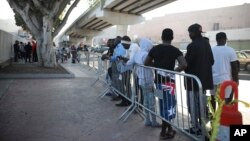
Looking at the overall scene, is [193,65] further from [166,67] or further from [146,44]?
[146,44]

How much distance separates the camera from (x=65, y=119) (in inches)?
289

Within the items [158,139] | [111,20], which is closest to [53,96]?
[158,139]

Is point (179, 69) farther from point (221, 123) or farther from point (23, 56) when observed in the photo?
point (23, 56)

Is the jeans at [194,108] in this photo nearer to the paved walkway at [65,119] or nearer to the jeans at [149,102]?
the paved walkway at [65,119]

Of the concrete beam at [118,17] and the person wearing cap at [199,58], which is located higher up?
the concrete beam at [118,17]

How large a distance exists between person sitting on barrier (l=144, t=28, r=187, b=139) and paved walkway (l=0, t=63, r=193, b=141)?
16.4 inches

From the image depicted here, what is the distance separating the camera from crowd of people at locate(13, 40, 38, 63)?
2739 cm

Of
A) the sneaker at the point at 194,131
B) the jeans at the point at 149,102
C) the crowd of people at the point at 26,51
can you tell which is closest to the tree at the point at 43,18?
the crowd of people at the point at 26,51

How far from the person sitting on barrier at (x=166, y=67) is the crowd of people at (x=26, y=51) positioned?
2269 centimetres

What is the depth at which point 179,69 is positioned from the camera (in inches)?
219

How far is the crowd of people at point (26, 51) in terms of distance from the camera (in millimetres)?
27391

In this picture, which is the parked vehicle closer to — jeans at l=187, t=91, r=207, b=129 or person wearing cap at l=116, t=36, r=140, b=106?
person wearing cap at l=116, t=36, r=140, b=106

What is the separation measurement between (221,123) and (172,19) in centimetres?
7734

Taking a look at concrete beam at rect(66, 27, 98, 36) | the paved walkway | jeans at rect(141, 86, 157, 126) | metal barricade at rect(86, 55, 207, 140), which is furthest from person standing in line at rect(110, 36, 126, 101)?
concrete beam at rect(66, 27, 98, 36)
